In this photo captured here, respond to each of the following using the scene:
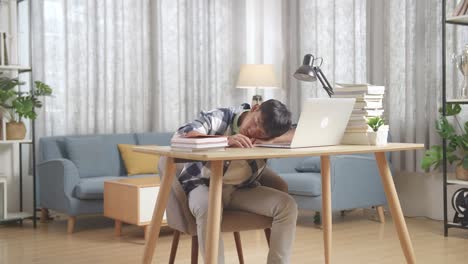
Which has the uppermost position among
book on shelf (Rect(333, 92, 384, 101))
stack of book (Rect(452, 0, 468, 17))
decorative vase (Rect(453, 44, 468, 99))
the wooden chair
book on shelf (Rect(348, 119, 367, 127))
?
stack of book (Rect(452, 0, 468, 17))

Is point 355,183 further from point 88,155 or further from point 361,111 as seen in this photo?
point 361,111

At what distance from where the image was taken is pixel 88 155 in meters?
5.80

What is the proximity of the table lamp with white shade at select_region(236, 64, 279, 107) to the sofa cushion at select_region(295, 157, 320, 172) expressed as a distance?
0.86 m

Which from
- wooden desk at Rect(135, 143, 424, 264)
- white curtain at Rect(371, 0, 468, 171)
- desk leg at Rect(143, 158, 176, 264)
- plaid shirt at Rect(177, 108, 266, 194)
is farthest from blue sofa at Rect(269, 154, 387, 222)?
desk leg at Rect(143, 158, 176, 264)

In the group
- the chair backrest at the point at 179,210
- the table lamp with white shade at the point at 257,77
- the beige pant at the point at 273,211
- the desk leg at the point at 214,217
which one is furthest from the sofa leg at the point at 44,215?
the desk leg at the point at 214,217

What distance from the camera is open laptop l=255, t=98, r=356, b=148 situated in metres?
2.95

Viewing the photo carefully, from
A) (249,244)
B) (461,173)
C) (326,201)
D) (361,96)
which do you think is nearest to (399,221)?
(326,201)

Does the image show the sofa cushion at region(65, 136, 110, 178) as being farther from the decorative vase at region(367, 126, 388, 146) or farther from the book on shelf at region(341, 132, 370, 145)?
the decorative vase at region(367, 126, 388, 146)

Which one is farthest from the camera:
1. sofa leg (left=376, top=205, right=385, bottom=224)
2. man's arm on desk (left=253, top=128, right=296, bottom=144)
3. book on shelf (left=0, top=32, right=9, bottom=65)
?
sofa leg (left=376, top=205, right=385, bottom=224)

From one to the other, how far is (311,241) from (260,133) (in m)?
1.98

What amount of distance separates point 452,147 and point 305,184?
1.13 meters

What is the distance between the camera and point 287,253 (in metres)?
3.10

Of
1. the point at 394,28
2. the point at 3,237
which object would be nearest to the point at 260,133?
the point at 3,237

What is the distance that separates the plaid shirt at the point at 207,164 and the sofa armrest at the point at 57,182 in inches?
91.1
